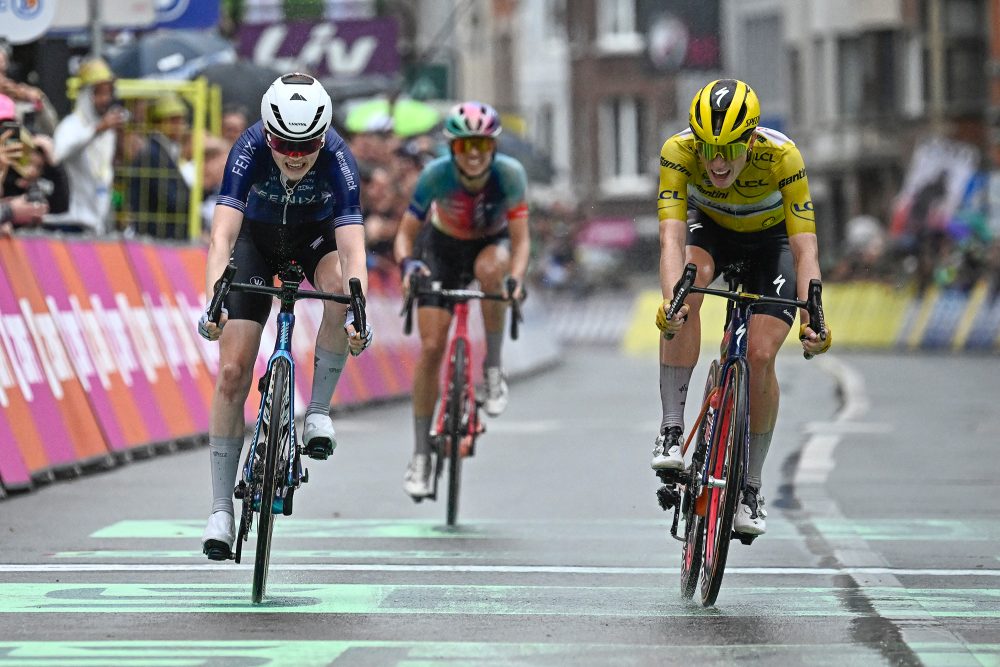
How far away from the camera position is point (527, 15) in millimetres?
74562

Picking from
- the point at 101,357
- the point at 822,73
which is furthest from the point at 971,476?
the point at 822,73

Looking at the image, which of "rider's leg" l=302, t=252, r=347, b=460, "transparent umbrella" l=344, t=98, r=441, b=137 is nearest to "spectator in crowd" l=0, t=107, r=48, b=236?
"rider's leg" l=302, t=252, r=347, b=460

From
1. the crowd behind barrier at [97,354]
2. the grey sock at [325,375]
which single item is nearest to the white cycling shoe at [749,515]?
the grey sock at [325,375]

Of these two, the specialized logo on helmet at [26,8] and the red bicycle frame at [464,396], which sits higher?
the specialized logo on helmet at [26,8]

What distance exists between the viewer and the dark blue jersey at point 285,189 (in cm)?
889

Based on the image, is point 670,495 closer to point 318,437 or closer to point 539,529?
point 318,437

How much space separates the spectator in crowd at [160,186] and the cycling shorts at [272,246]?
9.21 metres

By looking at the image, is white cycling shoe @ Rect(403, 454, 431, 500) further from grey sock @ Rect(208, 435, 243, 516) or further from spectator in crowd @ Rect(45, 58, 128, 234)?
spectator in crowd @ Rect(45, 58, 128, 234)

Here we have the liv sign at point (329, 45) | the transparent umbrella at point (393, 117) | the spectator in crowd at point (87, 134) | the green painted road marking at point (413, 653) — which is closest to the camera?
the green painted road marking at point (413, 653)

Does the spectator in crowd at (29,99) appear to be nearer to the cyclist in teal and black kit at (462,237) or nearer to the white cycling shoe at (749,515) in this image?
the cyclist in teal and black kit at (462,237)

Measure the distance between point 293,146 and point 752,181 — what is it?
1.81 meters

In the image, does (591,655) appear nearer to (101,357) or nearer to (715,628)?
(715,628)

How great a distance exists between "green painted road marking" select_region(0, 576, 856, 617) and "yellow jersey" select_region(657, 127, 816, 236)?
4.84ft

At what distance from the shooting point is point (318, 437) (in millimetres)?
8953
